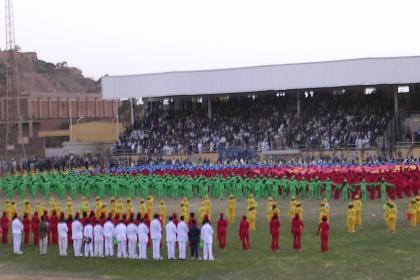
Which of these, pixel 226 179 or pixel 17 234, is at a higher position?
pixel 226 179

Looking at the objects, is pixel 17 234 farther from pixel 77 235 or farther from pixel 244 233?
pixel 244 233

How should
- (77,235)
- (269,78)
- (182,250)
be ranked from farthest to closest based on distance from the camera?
(269,78)
(77,235)
(182,250)

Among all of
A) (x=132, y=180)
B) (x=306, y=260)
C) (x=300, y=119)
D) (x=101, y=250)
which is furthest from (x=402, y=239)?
(x=300, y=119)

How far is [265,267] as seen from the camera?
17.1m

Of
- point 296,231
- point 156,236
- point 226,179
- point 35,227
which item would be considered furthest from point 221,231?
point 226,179

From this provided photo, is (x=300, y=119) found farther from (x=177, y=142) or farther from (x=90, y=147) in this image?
(x=90, y=147)

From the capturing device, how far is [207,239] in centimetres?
1809

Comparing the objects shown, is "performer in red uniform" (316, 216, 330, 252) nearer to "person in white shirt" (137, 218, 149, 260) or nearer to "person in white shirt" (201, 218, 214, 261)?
"person in white shirt" (201, 218, 214, 261)

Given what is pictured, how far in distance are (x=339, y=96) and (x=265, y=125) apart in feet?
19.4

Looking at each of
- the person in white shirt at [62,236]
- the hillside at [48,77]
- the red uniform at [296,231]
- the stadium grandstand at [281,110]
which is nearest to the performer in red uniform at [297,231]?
the red uniform at [296,231]

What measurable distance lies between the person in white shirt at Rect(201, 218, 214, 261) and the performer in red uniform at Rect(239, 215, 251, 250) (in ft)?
3.62

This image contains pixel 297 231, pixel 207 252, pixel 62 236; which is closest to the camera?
pixel 207 252

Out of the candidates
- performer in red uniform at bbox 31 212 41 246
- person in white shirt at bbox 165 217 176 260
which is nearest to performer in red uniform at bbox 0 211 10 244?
performer in red uniform at bbox 31 212 41 246

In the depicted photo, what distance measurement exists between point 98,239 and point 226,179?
1281 centimetres
